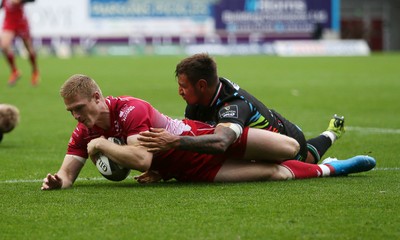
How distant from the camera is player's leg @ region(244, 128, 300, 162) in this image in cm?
737

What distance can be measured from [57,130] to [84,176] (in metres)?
4.65

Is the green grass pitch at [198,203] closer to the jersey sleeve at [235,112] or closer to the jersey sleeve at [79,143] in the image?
the jersey sleeve at [79,143]

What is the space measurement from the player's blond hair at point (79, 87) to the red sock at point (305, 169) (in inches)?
66.6

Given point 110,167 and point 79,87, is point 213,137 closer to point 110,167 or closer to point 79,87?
point 110,167

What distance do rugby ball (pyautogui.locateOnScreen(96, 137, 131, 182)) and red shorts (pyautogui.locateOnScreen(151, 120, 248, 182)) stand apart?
272mm

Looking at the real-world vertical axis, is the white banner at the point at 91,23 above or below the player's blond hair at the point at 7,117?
below

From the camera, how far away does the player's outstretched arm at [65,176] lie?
7.09 meters

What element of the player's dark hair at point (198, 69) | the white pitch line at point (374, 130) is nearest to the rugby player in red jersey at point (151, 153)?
the player's dark hair at point (198, 69)

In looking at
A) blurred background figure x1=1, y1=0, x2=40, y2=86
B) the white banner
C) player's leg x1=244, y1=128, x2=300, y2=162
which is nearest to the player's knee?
player's leg x1=244, y1=128, x2=300, y2=162

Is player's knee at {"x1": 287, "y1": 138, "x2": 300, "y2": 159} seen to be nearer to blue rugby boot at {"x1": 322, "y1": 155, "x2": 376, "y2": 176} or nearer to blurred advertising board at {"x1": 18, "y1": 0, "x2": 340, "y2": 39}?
blue rugby boot at {"x1": 322, "y1": 155, "x2": 376, "y2": 176}

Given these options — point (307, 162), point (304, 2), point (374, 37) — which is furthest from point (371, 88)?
point (374, 37)

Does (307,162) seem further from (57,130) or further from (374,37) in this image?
(374,37)

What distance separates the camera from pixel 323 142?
28.1 ft

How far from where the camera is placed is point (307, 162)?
8.35 metres
